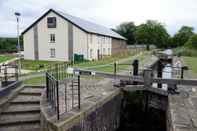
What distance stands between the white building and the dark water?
18.0m

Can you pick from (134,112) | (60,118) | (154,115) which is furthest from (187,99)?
(60,118)

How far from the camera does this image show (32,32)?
2989 cm

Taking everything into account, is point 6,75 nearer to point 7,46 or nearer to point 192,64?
point 192,64

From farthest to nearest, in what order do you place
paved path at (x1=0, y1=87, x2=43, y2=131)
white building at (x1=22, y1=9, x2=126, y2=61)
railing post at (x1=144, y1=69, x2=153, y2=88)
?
white building at (x1=22, y1=9, x2=126, y2=61), railing post at (x1=144, y1=69, x2=153, y2=88), paved path at (x1=0, y1=87, x2=43, y2=131)

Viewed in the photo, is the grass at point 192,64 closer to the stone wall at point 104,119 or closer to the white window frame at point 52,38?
the stone wall at point 104,119

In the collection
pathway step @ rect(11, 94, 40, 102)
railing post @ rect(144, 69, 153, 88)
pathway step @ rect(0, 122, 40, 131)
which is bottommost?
pathway step @ rect(0, 122, 40, 131)

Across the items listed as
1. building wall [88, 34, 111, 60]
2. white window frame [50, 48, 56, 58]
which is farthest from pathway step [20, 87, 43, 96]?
white window frame [50, 48, 56, 58]

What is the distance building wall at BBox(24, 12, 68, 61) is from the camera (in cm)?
2830

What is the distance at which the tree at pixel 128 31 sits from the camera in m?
78.1

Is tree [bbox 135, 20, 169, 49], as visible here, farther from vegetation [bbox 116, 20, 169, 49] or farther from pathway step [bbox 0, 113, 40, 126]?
pathway step [bbox 0, 113, 40, 126]

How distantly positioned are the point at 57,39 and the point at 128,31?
2165 inches

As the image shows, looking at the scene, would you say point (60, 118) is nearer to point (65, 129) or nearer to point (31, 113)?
point (65, 129)

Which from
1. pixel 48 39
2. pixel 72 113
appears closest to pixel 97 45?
pixel 48 39

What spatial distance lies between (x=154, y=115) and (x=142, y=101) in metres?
0.92
